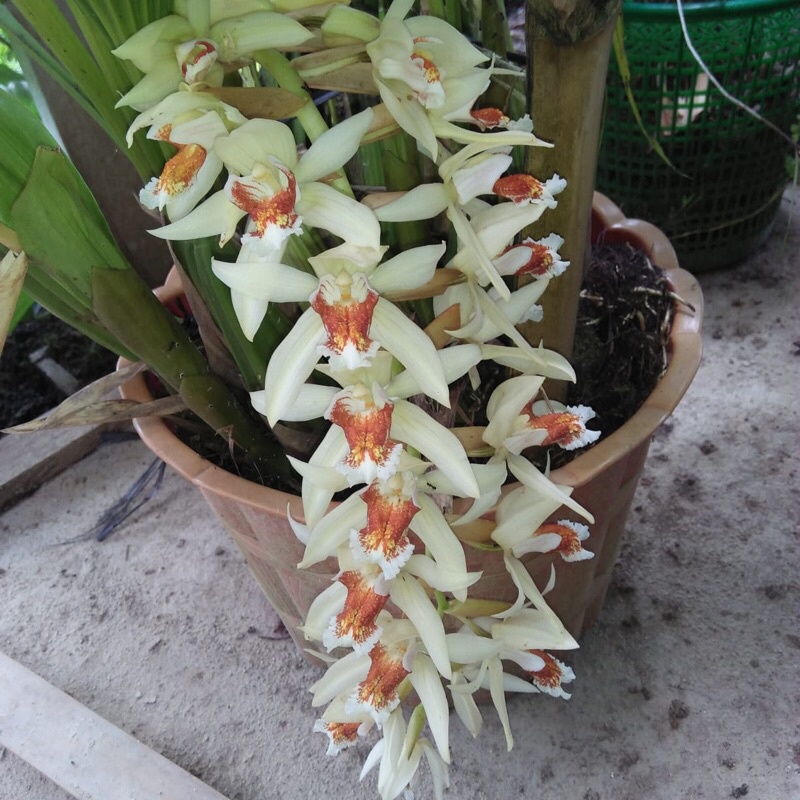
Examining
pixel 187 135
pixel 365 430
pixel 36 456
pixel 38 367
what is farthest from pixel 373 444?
pixel 38 367

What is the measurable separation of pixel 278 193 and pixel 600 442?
0.44 m

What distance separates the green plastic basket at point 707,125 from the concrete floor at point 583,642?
0.25 meters

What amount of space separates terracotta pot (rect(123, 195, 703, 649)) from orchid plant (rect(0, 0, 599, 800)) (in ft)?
0.20

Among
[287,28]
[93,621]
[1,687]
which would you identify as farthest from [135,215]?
[287,28]

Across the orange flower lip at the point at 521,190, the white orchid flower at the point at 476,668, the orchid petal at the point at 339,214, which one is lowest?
the white orchid flower at the point at 476,668

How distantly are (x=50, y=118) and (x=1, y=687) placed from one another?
868 mm

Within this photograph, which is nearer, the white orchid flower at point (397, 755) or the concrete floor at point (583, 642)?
the white orchid flower at point (397, 755)

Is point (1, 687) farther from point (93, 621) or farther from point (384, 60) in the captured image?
point (384, 60)

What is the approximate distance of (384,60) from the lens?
454 mm

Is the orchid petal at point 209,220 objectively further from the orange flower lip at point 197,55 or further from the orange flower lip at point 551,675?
the orange flower lip at point 551,675

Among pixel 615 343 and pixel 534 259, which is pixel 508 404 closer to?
pixel 534 259

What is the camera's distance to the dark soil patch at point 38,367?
1469mm

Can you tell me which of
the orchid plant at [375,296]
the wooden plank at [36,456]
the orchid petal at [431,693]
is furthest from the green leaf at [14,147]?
the wooden plank at [36,456]

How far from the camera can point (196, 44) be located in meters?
0.43
